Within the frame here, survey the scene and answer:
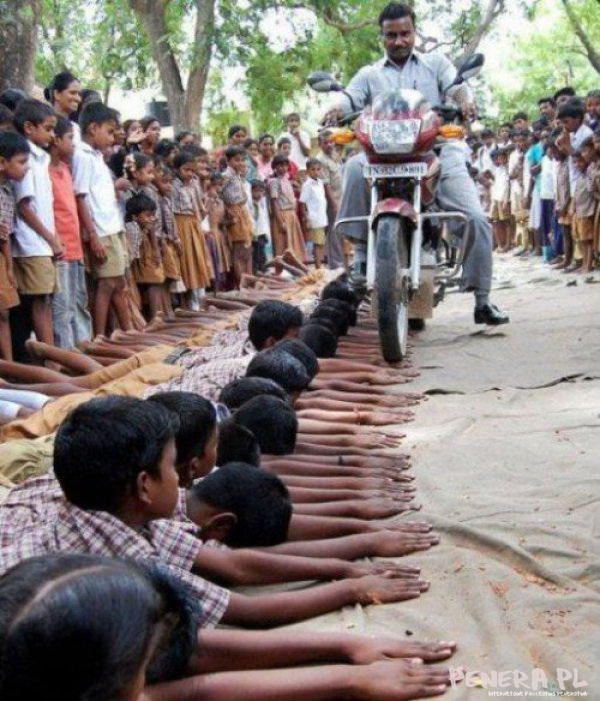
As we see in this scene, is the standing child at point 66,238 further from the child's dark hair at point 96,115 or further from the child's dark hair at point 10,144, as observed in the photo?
the child's dark hair at point 10,144

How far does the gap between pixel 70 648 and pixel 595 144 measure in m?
9.18

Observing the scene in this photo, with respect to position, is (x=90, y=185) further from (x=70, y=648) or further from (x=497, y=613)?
(x=70, y=648)

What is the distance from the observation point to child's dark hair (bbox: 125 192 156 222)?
24.6ft

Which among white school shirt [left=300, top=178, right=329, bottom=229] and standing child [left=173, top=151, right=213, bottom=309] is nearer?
standing child [left=173, top=151, right=213, bottom=309]

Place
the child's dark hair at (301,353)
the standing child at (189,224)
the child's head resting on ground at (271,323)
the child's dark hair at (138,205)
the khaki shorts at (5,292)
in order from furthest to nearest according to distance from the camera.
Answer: the standing child at (189,224) < the child's dark hair at (138,205) < the khaki shorts at (5,292) < the child's head resting on ground at (271,323) < the child's dark hair at (301,353)

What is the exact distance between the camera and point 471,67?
585 centimetres

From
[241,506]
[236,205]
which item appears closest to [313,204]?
[236,205]

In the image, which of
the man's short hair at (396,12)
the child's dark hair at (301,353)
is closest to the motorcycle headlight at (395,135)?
the man's short hair at (396,12)

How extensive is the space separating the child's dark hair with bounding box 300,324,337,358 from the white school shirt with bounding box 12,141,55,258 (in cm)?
158

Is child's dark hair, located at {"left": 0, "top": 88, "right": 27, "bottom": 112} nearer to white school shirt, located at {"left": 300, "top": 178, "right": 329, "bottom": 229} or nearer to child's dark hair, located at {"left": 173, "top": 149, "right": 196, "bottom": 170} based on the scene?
child's dark hair, located at {"left": 173, "top": 149, "right": 196, "bottom": 170}

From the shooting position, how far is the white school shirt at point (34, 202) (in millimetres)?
5711

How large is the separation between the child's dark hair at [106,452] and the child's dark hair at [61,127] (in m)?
4.16

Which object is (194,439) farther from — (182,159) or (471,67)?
(182,159)

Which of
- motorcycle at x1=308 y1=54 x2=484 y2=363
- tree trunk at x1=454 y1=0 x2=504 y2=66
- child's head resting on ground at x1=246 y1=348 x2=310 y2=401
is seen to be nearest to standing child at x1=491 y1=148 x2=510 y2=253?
tree trunk at x1=454 y1=0 x2=504 y2=66
